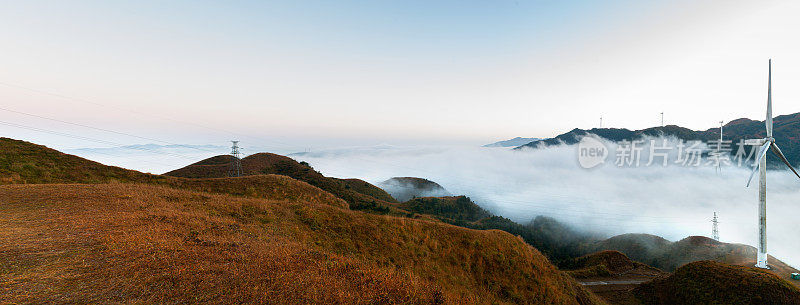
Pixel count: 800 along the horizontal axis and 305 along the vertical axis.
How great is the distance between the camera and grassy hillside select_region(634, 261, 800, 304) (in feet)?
68.2

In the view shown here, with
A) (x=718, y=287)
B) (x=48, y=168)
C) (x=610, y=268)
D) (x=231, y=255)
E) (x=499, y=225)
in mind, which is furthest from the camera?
(x=499, y=225)

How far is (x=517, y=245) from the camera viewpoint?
73.3 ft

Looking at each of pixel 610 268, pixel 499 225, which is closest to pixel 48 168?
pixel 610 268

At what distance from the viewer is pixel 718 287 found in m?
23.2

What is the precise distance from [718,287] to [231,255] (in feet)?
127

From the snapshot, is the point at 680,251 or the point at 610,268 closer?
the point at 610,268

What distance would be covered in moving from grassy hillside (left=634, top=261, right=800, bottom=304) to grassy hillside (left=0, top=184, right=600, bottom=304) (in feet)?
48.4

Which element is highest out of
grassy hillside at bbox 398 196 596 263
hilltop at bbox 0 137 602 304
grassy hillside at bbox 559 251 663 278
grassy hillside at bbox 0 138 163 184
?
grassy hillside at bbox 0 138 163 184

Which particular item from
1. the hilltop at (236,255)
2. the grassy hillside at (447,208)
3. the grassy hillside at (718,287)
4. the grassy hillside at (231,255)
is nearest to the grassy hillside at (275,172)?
the grassy hillside at (447,208)

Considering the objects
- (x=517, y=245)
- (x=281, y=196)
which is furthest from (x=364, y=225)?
(x=281, y=196)

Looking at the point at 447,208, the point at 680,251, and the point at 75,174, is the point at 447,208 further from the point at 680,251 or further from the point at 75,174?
the point at 75,174

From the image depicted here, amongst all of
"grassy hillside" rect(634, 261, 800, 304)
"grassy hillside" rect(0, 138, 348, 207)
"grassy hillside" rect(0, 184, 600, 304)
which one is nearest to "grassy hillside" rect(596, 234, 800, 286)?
"grassy hillside" rect(634, 261, 800, 304)

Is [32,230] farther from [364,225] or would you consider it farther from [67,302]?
[364,225]

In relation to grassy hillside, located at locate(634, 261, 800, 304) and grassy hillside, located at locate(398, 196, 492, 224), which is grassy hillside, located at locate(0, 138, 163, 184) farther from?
grassy hillside, located at locate(398, 196, 492, 224)
